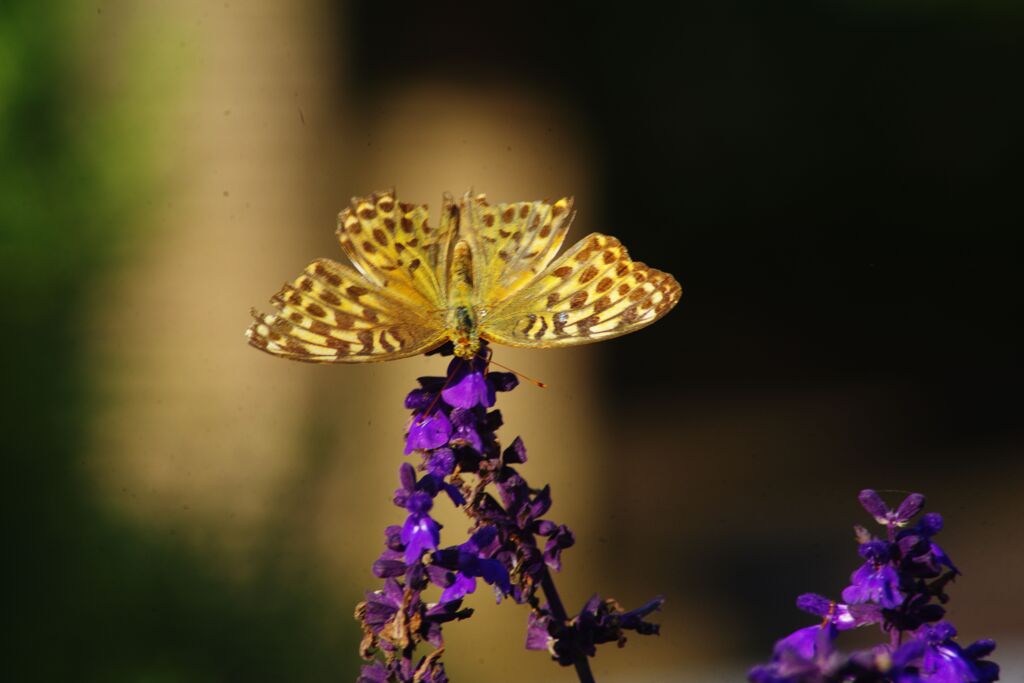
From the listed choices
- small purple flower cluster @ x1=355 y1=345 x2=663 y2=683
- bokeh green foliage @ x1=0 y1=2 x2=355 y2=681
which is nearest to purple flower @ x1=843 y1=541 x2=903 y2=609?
small purple flower cluster @ x1=355 y1=345 x2=663 y2=683

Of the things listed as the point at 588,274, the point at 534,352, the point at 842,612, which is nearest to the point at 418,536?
the point at 842,612

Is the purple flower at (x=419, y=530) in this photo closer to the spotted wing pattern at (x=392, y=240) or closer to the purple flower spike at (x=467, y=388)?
the purple flower spike at (x=467, y=388)

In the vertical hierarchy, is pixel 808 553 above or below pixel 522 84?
below

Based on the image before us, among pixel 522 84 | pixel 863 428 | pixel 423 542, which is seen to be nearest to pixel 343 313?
pixel 423 542

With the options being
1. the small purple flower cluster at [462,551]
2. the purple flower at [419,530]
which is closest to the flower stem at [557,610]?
the small purple flower cluster at [462,551]

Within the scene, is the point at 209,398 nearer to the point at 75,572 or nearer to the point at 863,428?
the point at 75,572

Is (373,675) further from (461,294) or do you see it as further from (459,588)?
(461,294)

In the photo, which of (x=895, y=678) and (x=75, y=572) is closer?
(x=895, y=678)
